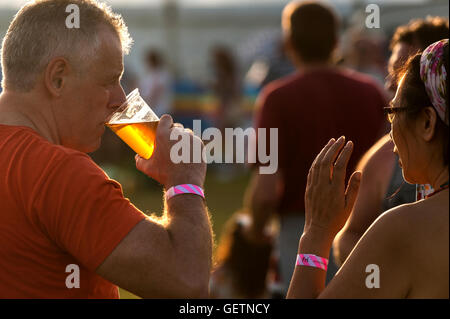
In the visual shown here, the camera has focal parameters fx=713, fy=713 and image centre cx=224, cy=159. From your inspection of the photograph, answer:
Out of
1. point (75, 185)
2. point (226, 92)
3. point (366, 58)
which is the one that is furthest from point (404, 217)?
point (226, 92)

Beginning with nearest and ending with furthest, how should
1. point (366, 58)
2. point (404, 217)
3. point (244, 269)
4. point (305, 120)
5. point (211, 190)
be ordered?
point (404, 217), point (305, 120), point (244, 269), point (366, 58), point (211, 190)

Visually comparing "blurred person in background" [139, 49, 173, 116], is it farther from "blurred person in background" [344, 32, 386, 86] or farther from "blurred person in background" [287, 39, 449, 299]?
"blurred person in background" [287, 39, 449, 299]

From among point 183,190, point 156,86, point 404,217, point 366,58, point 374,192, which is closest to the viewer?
point 404,217

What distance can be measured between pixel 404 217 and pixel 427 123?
0.85 feet

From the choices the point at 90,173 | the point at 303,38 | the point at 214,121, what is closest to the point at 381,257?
the point at 90,173

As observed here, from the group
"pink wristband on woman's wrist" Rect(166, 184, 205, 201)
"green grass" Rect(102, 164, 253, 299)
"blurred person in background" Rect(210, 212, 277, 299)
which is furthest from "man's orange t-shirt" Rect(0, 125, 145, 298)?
"green grass" Rect(102, 164, 253, 299)

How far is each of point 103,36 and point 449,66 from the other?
95 centimetres

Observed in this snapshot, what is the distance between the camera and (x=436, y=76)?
5.83ft

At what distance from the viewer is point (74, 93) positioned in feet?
6.68

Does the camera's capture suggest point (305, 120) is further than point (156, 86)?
No

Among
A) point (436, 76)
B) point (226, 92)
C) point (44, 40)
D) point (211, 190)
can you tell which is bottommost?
point (211, 190)

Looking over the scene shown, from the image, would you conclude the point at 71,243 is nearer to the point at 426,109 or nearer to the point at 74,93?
the point at 74,93

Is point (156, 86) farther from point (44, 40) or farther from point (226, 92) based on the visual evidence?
point (44, 40)

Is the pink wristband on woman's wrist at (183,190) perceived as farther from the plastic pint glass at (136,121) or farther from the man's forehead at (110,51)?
the man's forehead at (110,51)
